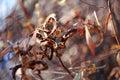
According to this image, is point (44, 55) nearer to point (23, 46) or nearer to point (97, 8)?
point (23, 46)

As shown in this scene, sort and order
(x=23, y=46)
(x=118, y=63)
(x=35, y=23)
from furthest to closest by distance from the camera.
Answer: (x=35, y=23) < (x=118, y=63) < (x=23, y=46)

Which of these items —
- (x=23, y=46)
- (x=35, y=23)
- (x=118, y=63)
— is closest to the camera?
(x=23, y=46)

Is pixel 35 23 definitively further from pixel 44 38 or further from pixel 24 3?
pixel 44 38

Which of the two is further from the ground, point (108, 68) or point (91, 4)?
point (91, 4)

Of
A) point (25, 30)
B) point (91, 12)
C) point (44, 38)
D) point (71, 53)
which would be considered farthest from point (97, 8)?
point (44, 38)

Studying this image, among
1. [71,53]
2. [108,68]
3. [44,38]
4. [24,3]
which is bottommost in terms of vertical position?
[108,68]

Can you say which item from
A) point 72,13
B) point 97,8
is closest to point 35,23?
point 72,13

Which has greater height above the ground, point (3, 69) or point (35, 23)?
point (35, 23)

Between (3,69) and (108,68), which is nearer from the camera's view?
(108,68)

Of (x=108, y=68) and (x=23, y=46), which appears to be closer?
(x=23, y=46)
